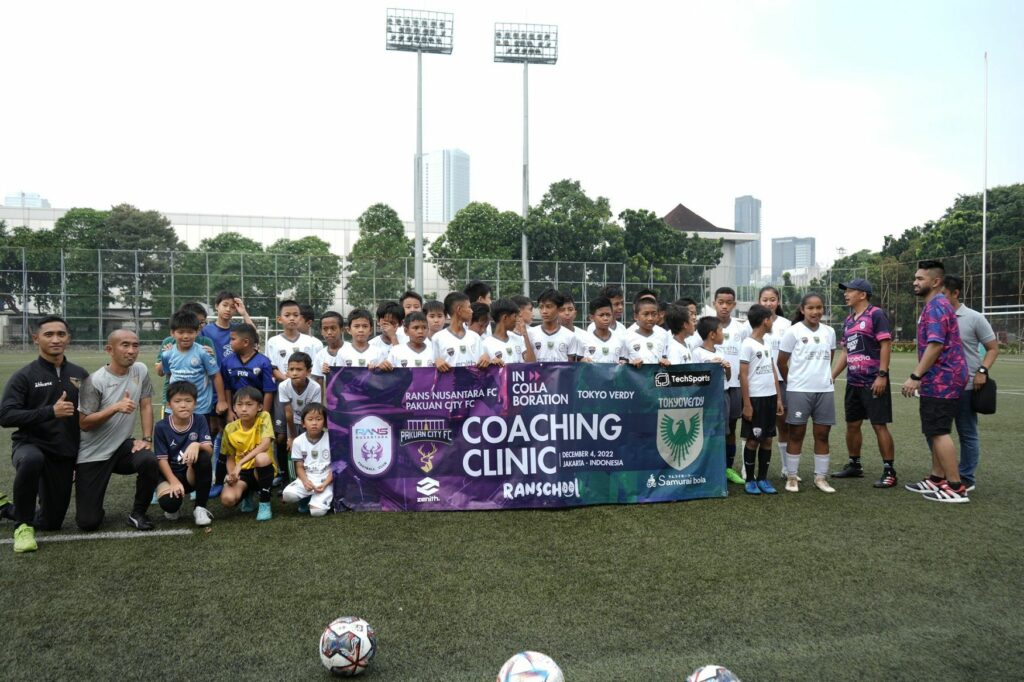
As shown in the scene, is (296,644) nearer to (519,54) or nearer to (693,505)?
(693,505)

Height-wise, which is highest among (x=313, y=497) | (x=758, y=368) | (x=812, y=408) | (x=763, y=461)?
(x=758, y=368)

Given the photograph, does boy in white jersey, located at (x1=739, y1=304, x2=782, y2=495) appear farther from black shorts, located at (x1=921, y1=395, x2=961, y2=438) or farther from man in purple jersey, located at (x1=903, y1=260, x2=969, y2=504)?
black shorts, located at (x1=921, y1=395, x2=961, y2=438)

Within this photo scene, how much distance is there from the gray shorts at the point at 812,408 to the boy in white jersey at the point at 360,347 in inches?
143

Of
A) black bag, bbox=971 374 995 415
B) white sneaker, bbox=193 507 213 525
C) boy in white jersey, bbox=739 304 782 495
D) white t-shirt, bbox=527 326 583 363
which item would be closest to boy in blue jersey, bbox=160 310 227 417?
white sneaker, bbox=193 507 213 525

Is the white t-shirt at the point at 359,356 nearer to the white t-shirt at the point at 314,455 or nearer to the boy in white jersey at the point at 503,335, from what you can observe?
the white t-shirt at the point at 314,455

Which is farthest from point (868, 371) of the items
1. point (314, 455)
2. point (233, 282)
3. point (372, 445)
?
point (233, 282)

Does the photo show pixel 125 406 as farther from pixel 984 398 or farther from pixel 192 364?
pixel 984 398

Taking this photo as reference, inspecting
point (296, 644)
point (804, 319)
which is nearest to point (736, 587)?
point (296, 644)

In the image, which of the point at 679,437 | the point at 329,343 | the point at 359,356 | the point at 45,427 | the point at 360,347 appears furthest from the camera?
the point at 329,343

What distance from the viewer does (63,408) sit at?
495 centimetres

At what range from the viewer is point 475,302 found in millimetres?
6902

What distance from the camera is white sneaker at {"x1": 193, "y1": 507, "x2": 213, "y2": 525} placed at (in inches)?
207

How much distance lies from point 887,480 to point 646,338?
2.45 m

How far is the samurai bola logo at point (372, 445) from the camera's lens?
18.5 ft
